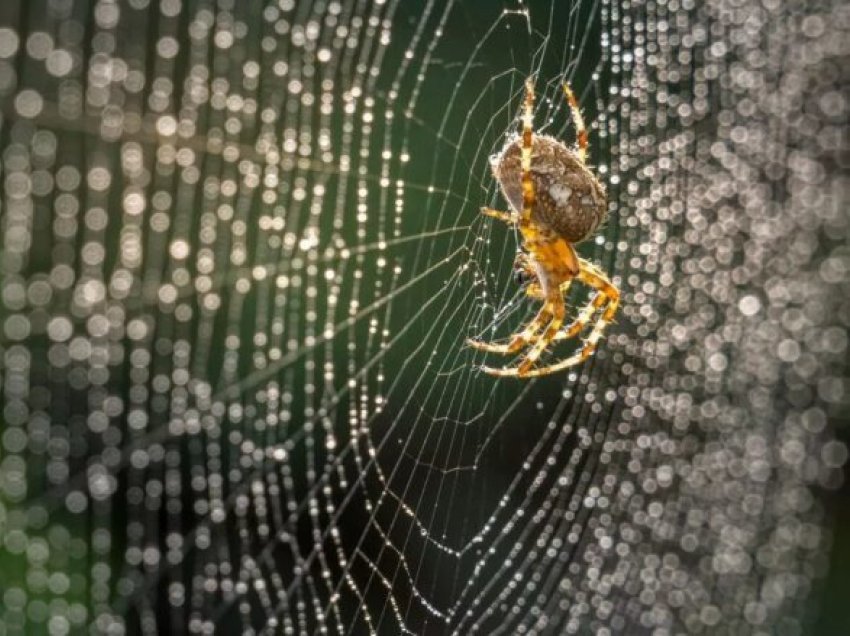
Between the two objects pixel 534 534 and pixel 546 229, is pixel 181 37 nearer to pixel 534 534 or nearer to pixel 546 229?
pixel 546 229

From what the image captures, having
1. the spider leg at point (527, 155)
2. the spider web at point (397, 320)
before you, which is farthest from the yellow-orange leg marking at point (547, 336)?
the spider leg at point (527, 155)

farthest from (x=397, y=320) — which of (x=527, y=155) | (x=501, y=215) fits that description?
(x=527, y=155)

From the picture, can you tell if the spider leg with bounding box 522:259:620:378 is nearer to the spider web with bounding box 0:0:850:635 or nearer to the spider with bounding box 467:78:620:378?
A: the spider with bounding box 467:78:620:378

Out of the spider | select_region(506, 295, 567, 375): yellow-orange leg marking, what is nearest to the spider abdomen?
the spider

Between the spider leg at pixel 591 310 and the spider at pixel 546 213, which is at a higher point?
the spider at pixel 546 213

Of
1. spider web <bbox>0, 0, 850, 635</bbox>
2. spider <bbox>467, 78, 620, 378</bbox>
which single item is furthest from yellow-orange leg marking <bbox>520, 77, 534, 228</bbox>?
spider web <bbox>0, 0, 850, 635</bbox>

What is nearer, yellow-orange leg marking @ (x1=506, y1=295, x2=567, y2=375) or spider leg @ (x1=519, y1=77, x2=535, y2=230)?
spider leg @ (x1=519, y1=77, x2=535, y2=230)

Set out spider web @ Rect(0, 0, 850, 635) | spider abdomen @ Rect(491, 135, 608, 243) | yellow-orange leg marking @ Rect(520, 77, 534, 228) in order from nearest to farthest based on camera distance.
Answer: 1. spider web @ Rect(0, 0, 850, 635)
2. yellow-orange leg marking @ Rect(520, 77, 534, 228)
3. spider abdomen @ Rect(491, 135, 608, 243)

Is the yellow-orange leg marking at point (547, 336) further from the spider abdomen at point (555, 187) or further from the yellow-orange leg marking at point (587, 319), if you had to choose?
the spider abdomen at point (555, 187)

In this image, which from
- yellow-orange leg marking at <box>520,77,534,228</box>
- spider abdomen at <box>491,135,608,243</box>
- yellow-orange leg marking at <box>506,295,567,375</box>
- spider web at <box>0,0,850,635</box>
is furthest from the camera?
yellow-orange leg marking at <box>506,295,567,375</box>

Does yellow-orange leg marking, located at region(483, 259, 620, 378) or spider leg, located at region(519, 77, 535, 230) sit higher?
spider leg, located at region(519, 77, 535, 230)
